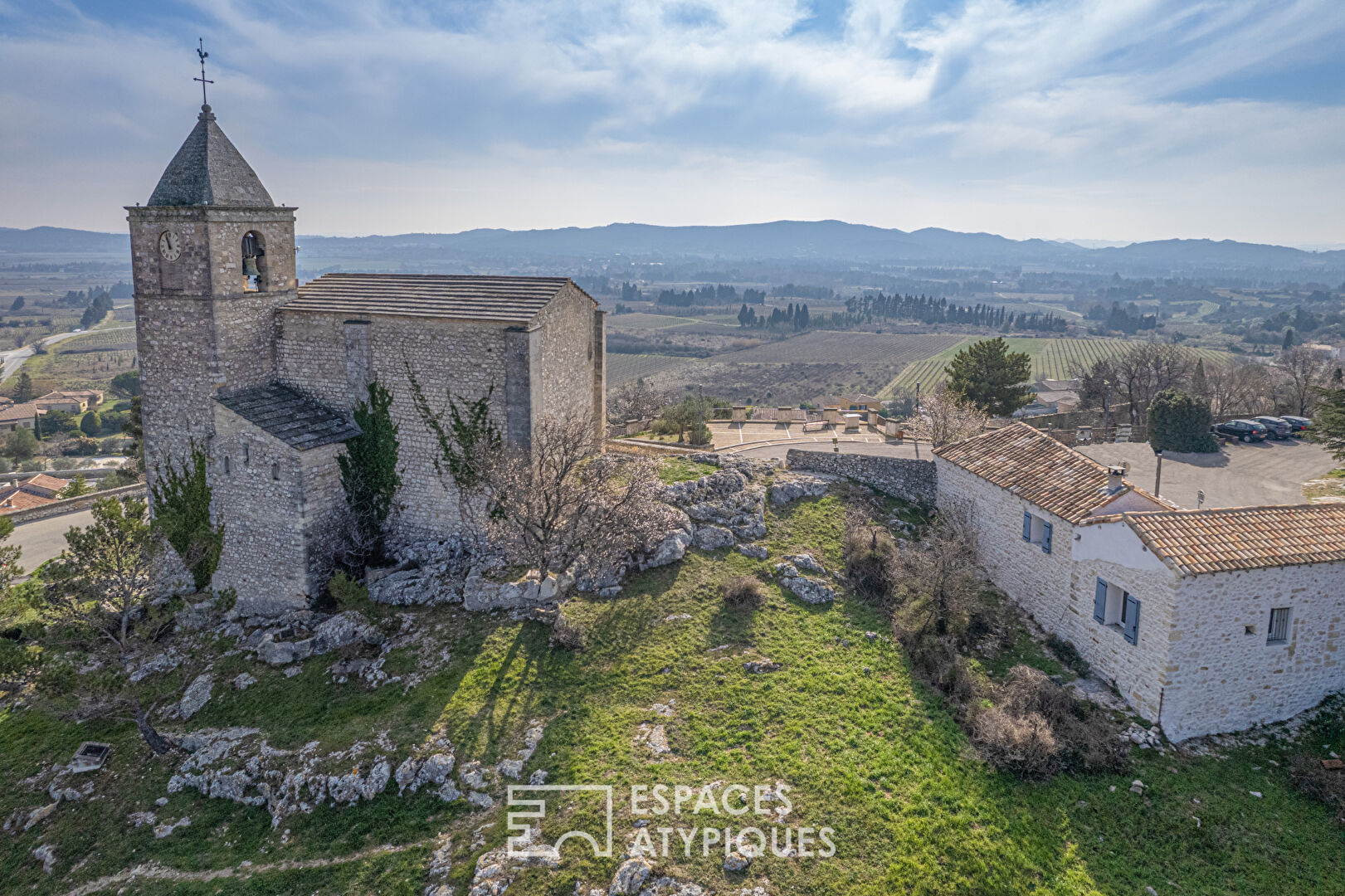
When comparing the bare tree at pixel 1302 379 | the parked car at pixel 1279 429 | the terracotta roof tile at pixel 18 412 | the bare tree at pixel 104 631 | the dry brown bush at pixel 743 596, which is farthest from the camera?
the terracotta roof tile at pixel 18 412

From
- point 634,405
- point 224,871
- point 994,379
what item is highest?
point 994,379

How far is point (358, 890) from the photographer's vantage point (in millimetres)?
13250

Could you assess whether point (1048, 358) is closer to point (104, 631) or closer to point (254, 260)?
point (254, 260)

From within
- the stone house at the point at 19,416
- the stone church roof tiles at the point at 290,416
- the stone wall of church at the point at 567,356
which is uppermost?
the stone wall of church at the point at 567,356

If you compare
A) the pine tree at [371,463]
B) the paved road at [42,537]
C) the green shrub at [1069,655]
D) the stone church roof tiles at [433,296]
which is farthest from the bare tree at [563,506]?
the paved road at [42,537]

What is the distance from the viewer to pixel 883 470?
28.2 meters

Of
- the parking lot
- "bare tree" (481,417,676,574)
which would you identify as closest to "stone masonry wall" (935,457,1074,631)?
the parking lot

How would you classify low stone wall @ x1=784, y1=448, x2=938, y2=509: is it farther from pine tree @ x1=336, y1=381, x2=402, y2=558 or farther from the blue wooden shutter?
pine tree @ x1=336, y1=381, x2=402, y2=558

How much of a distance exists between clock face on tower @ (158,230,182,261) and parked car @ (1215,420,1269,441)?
43.4 m

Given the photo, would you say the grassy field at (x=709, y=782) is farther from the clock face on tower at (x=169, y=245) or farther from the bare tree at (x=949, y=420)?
the bare tree at (x=949, y=420)

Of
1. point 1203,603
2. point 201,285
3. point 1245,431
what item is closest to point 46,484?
point 201,285

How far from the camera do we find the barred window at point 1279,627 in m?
16.9

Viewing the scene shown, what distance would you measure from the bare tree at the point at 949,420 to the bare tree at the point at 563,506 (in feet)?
44.4

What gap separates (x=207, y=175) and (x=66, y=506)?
2667 centimetres
